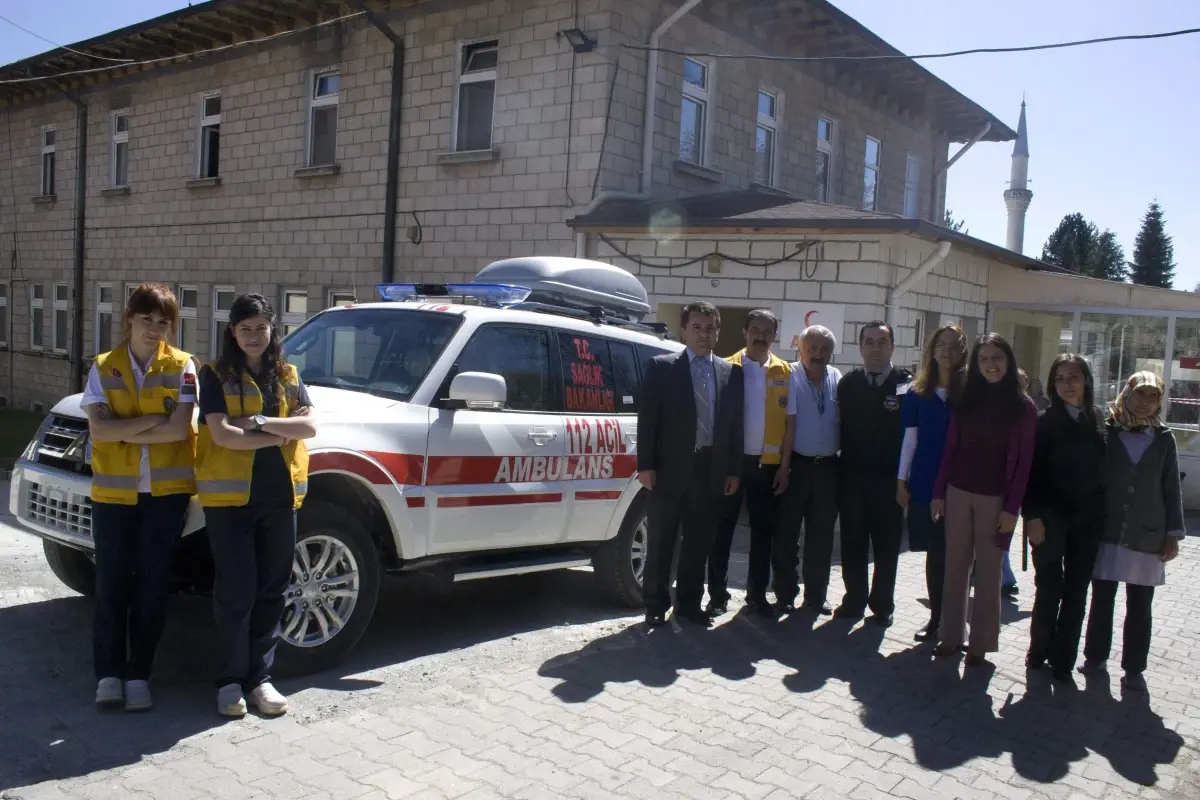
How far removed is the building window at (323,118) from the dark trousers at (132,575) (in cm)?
1139

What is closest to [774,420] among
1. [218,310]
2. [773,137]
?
[773,137]

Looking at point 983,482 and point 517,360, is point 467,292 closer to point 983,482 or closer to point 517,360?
point 517,360

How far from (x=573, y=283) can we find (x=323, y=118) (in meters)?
9.38

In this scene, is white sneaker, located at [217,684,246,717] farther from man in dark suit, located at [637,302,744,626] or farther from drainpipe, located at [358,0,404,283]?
drainpipe, located at [358,0,404,283]

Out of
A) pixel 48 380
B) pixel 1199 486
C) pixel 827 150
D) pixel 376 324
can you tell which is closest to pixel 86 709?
pixel 376 324

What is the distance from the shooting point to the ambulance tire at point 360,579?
4734 mm

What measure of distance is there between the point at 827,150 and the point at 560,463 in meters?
11.9

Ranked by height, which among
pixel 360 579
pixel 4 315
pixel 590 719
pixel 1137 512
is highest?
pixel 4 315

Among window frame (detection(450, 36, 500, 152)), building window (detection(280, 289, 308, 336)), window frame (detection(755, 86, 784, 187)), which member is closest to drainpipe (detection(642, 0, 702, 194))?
window frame (detection(450, 36, 500, 152))

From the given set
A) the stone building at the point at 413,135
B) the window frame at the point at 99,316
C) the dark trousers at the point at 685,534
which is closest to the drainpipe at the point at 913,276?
the stone building at the point at 413,135

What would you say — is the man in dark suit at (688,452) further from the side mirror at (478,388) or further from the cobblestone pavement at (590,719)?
the side mirror at (478,388)

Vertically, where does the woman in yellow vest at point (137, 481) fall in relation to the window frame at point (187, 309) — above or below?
below

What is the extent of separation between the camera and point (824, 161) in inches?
647

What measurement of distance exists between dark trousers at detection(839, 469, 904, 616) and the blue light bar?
2360mm
